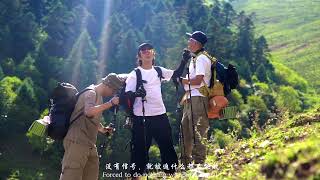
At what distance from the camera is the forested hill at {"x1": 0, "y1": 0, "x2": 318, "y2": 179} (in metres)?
75.8

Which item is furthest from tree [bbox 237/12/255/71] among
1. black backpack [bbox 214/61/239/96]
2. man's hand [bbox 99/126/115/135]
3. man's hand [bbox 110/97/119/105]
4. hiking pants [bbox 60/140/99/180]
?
hiking pants [bbox 60/140/99/180]

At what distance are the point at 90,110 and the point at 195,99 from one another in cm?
268

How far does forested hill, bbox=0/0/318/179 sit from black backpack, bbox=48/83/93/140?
5524 cm

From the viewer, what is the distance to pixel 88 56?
95312mm

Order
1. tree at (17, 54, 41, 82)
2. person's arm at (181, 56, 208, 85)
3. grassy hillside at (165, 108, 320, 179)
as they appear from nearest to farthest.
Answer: grassy hillside at (165, 108, 320, 179)
person's arm at (181, 56, 208, 85)
tree at (17, 54, 41, 82)

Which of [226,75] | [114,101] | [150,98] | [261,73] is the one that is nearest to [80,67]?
[261,73]

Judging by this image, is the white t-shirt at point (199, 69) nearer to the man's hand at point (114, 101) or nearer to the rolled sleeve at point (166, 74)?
the rolled sleeve at point (166, 74)

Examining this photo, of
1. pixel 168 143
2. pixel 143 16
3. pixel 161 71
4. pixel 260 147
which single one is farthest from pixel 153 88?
pixel 143 16

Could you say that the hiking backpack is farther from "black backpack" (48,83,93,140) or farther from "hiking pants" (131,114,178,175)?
"black backpack" (48,83,93,140)

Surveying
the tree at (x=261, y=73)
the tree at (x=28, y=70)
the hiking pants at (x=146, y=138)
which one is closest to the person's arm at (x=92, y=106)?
the hiking pants at (x=146, y=138)

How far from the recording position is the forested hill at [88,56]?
2985 inches

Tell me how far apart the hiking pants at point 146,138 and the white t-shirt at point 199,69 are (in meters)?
1.05

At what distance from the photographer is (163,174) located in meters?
8.21

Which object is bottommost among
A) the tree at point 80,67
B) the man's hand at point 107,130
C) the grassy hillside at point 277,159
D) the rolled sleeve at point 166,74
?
the grassy hillside at point 277,159
